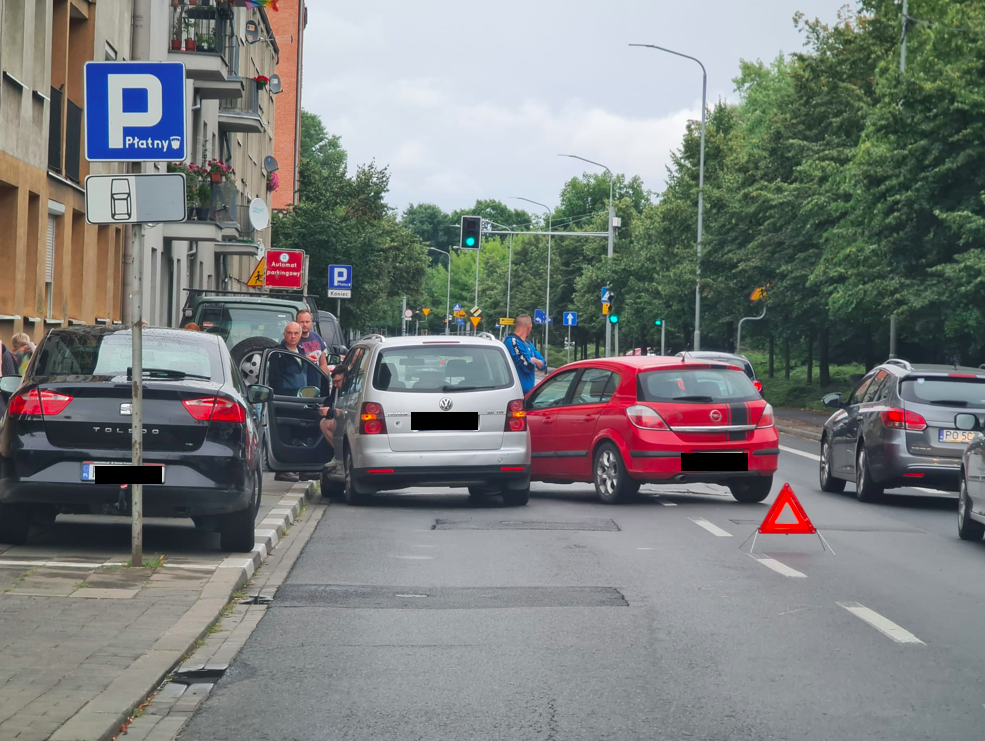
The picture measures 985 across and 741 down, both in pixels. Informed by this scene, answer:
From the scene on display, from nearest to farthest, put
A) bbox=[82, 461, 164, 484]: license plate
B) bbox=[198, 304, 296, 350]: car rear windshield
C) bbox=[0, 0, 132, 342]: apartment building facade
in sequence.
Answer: bbox=[82, 461, 164, 484]: license plate
bbox=[198, 304, 296, 350]: car rear windshield
bbox=[0, 0, 132, 342]: apartment building facade

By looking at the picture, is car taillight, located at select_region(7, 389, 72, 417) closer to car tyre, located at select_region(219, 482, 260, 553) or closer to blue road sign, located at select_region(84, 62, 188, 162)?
car tyre, located at select_region(219, 482, 260, 553)

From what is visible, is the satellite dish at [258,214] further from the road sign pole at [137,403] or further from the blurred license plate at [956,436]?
the road sign pole at [137,403]

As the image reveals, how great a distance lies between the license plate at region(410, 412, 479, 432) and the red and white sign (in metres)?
16.5

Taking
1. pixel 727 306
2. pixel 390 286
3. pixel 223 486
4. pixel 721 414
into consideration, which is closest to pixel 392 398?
pixel 721 414

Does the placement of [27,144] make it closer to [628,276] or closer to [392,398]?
[392,398]

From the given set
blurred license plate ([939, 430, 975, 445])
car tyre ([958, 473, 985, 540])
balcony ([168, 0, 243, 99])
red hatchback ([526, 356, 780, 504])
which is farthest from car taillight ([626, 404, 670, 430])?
balcony ([168, 0, 243, 99])

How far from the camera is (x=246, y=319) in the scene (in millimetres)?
21312

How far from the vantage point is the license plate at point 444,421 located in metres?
15.0

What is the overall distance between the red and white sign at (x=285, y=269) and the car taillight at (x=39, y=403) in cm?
2073

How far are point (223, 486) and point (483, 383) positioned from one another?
5205 millimetres

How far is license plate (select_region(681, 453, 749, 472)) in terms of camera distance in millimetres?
15500

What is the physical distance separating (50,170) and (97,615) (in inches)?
664

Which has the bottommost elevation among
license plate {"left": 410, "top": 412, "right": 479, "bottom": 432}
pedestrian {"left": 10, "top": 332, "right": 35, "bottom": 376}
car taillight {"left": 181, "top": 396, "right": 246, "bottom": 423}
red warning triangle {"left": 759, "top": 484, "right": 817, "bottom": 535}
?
red warning triangle {"left": 759, "top": 484, "right": 817, "bottom": 535}

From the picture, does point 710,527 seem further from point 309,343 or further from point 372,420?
point 309,343
